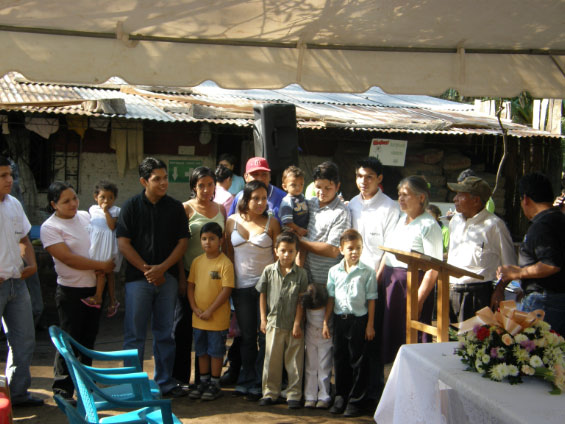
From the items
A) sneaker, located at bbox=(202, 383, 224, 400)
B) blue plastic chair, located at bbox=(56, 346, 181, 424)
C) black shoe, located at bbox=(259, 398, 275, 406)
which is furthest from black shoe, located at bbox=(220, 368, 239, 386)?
blue plastic chair, located at bbox=(56, 346, 181, 424)

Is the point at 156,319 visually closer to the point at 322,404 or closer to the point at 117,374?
the point at 117,374

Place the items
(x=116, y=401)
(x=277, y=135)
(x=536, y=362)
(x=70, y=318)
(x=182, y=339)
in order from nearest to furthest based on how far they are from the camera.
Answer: (x=536, y=362) < (x=116, y=401) < (x=70, y=318) < (x=182, y=339) < (x=277, y=135)

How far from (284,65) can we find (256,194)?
1.78 m

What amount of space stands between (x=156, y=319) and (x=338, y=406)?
1.69 metres

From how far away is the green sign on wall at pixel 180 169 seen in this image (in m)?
11.8

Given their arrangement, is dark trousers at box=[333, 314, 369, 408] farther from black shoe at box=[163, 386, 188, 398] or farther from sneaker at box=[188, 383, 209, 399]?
black shoe at box=[163, 386, 188, 398]

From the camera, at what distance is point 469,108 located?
15305 millimetres

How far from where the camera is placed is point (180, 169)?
11.9 metres

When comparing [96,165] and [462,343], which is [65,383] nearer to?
[462,343]

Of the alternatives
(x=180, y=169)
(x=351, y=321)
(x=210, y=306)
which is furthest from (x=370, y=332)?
(x=180, y=169)

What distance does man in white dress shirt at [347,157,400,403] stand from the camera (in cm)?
528

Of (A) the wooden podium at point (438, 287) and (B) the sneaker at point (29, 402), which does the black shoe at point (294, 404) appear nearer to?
(A) the wooden podium at point (438, 287)

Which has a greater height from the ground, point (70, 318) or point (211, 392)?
point (70, 318)

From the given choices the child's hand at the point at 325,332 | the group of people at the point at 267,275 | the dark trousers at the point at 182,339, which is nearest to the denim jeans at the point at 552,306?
the group of people at the point at 267,275
